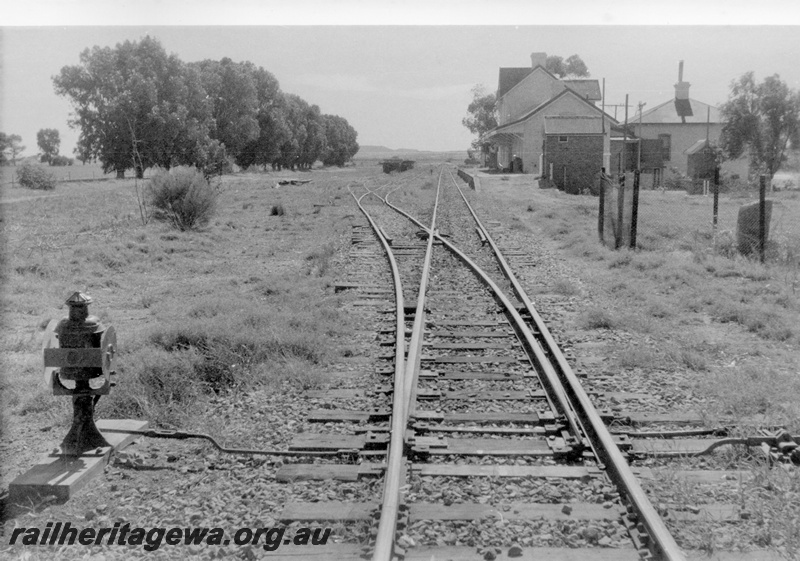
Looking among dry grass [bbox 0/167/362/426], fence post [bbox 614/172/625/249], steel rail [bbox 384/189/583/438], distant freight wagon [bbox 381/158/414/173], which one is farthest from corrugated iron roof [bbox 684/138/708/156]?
steel rail [bbox 384/189/583/438]

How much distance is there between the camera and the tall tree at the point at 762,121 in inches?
1810

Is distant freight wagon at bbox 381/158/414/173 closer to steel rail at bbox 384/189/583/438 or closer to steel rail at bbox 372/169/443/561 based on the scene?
steel rail at bbox 384/189/583/438

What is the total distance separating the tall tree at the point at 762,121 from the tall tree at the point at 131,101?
37.2 m

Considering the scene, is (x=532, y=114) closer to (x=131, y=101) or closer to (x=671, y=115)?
(x=671, y=115)

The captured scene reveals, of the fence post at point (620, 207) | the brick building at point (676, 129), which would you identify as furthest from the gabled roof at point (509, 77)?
the fence post at point (620, 207)

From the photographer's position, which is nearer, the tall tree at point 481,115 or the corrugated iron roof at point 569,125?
the corrugated iron roof at point 569,125

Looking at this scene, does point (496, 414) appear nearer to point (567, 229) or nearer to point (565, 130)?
point (567, 229)

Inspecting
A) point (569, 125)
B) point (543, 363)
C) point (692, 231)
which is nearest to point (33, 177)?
point (569, 125)

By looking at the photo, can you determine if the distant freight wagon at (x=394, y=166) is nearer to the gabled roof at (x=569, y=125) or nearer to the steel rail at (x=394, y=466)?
the gabled roof at (x=569, y=125)

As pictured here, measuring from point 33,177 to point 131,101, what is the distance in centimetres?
934

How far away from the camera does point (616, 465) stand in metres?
4.01

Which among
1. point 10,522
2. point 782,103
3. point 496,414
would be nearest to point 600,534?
point 496,414

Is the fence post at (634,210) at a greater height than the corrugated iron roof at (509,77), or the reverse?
the corrugated iron roof at (509,77)

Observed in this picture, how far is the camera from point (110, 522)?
371cm
